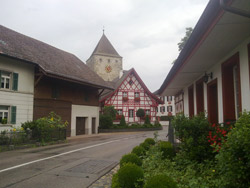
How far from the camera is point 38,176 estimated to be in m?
6.55

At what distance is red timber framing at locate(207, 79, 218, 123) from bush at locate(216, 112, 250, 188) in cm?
548

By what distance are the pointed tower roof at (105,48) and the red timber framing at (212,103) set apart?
60.9 m

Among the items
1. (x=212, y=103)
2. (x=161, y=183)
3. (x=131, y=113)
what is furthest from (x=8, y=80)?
(x=131, y=113)

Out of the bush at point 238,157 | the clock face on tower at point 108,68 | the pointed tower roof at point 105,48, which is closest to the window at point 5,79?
the bush at point 238,157

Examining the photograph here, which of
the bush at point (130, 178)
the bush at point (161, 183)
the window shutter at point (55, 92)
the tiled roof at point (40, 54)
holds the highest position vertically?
the tiled roof at point (40, 54)

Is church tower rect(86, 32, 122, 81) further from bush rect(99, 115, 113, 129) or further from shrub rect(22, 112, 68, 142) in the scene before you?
shrub rect(22, 112, 68, 142)

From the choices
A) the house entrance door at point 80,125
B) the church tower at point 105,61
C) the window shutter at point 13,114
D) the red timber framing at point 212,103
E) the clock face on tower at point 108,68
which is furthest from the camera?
the clock face on tower at point 108,68

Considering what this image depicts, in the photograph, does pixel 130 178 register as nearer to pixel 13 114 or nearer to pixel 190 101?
pixel 190 101

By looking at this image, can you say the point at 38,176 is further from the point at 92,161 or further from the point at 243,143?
the point at 243,143

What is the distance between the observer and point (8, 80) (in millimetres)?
17031

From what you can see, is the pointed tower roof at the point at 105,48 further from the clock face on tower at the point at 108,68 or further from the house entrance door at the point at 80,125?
the house entrance door at the point at 80,125

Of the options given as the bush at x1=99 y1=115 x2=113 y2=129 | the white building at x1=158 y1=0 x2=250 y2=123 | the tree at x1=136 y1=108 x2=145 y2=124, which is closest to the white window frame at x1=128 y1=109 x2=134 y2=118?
the tree at x1=136 y1=108 x2=145 y2=124

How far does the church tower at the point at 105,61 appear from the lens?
2657 inches

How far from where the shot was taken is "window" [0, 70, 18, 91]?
648 inches
